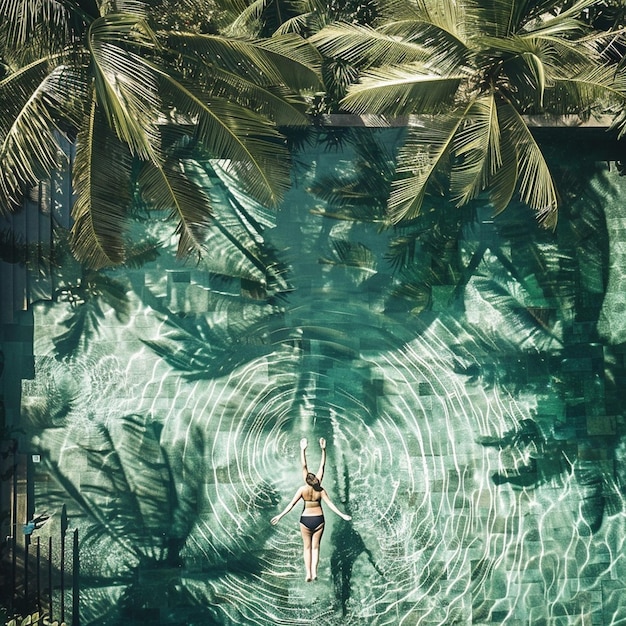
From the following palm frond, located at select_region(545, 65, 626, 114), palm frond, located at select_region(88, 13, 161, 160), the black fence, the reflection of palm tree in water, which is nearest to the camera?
palm frond, located at select_region(88, 13, 161, 160)

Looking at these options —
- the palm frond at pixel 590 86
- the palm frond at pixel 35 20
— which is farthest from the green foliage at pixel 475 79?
the palm frond at pixel 35 20

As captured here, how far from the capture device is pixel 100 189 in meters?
8.31

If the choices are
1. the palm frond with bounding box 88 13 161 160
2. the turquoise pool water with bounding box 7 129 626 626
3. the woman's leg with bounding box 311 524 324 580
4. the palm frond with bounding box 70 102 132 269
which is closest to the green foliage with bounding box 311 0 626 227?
the turquoise pool water with bounding box 7 129 626 626

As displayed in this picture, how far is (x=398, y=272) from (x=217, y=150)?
3294 millimetres

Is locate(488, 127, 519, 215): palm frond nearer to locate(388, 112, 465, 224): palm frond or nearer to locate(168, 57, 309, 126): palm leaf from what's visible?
locate(388, 112, 465, 224): palm frond

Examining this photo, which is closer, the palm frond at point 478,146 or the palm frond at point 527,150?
the palm frond at point 478,146

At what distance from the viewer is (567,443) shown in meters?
10.6

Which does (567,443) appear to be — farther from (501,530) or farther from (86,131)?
(86,131)

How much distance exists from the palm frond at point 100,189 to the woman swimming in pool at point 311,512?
3.72m

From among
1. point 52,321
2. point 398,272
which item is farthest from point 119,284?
point 398,272

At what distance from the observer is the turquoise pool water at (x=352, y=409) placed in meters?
10.2

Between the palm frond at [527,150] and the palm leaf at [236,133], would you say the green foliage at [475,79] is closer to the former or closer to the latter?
the palm frond at [527,150]

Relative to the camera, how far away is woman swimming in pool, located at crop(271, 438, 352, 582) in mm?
10016

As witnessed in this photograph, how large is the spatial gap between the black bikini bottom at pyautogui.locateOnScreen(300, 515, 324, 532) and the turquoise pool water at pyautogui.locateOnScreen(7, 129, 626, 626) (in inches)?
11.8
